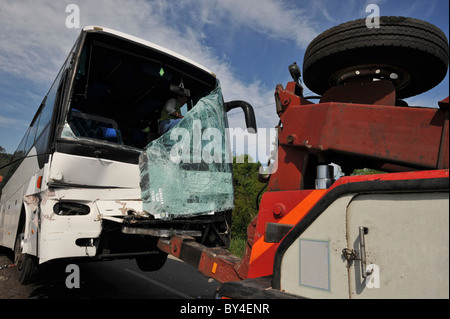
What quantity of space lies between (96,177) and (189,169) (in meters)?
1.00

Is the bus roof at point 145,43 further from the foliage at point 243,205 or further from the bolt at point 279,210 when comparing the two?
the foliage at point 243,205

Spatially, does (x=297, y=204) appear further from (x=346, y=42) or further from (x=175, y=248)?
(x=175, y=248)

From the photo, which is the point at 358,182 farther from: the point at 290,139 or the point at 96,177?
the point at 96,177

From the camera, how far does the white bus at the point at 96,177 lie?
10.2 feet

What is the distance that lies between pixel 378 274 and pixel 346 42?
1.43 metres

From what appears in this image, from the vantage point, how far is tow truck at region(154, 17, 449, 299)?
1408 millimetres

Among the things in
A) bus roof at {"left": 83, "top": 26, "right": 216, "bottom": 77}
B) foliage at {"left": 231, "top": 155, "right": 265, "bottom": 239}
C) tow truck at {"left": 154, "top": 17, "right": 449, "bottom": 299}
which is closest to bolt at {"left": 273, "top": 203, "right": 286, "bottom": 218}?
tow truck at {"left": 154, "top": 17, "right": 449, "bottom": 299}

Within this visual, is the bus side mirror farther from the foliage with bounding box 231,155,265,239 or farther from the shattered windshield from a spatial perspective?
the foliage with bounding box 231,155,265,239

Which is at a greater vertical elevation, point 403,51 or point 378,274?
point 403,51

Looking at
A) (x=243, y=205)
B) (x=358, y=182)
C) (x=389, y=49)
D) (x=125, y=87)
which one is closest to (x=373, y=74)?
(x=389, y=49)

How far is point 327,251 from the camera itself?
5.49ft

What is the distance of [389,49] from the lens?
1971 mm

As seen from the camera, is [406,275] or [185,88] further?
[185,88]

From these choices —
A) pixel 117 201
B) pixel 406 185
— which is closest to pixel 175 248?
pixel 117 201
